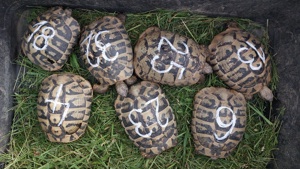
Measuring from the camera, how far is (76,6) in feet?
12.0

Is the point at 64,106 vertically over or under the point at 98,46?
under

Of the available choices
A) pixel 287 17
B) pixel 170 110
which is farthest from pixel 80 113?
pixel 287 17

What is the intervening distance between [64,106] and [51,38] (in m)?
0.53

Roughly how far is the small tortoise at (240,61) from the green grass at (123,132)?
0.50ft

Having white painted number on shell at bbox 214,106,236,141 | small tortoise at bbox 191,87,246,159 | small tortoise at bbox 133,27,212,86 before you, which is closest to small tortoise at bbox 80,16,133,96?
small tortoise at bbox 133,27,212,86

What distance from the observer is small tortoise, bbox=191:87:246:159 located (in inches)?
137

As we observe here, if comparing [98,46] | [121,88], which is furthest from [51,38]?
[121,88]

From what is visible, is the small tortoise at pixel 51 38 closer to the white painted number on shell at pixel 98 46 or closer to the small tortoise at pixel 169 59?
the white painted number on shell at pixel 98 46

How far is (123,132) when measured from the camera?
370 centimetres

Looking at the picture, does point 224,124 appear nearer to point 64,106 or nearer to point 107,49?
point 107,49

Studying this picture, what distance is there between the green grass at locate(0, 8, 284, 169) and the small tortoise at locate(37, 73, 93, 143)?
16cm

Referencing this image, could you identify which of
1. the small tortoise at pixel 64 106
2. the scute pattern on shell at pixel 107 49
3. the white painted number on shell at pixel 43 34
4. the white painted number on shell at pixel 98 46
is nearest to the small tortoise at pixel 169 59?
the scute pattern on shell at pixel 107 49

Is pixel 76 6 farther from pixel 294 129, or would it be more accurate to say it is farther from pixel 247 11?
pixel 294 129

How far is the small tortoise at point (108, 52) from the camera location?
135 inches
